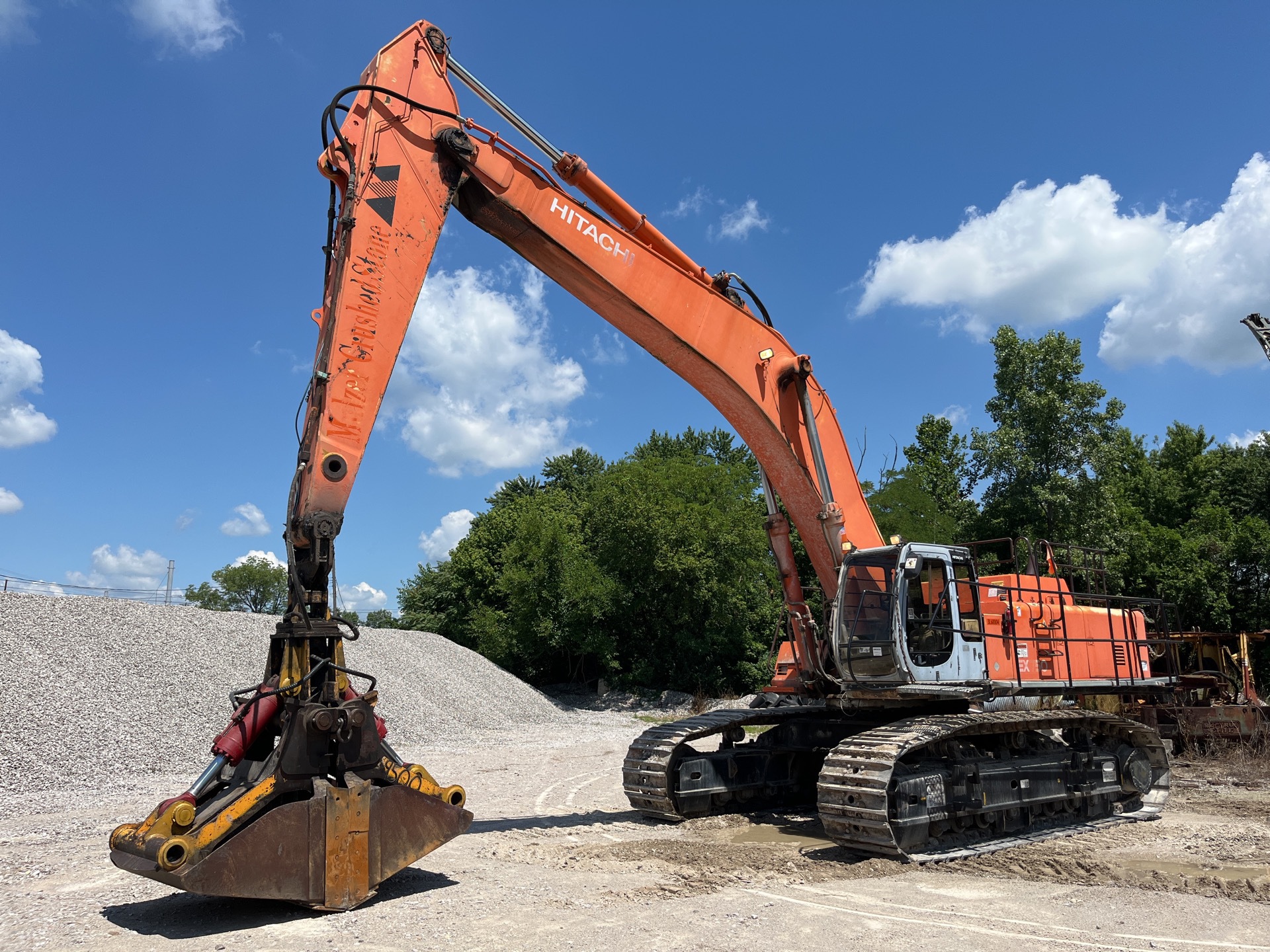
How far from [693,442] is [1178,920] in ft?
172

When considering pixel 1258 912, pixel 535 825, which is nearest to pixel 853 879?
pixel 1258 912

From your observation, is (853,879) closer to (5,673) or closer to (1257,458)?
(5,673)

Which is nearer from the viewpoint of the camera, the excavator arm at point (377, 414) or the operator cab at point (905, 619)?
the excavator arm at point (377, 414)

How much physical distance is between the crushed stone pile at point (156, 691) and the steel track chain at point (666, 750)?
30.0 feet

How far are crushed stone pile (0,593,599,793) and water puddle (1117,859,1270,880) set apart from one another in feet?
45.7

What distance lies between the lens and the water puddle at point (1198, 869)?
732cm

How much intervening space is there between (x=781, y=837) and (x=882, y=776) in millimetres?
1912

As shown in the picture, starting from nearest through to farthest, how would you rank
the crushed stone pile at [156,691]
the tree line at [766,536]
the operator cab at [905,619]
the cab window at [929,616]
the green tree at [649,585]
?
the operator cab at [905,619]
the cab window at [929,616]
the crushed stone pile at [156,691]
the tree line at [766,536]
the green tree at [649,585]

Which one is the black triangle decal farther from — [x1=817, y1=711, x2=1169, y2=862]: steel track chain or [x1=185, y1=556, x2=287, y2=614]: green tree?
[x1=185, y1=556, x2=287, y2=614]: green tree

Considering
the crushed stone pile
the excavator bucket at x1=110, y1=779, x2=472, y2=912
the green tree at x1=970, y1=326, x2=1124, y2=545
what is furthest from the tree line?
the excavator bucket at x1=110, y1=779, x2=472, y2=912

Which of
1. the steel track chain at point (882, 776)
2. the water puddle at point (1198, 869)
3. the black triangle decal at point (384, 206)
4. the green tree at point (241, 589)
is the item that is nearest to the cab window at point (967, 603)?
the steel track chain at point (882, 776)

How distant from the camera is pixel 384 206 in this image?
22.6 feet

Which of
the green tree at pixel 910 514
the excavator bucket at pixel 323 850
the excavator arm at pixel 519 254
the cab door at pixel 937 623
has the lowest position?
the excavator bucket at pixel 323 850

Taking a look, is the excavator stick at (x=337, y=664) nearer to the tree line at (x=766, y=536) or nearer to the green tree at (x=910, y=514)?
the tree line at (x=766, y=536)
